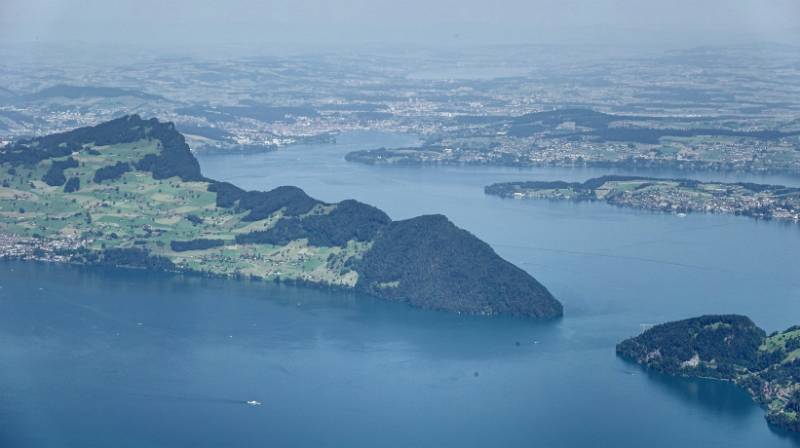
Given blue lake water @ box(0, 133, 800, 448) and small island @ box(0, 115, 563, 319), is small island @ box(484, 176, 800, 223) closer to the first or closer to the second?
blue lake water @ box(0, 133, 800, 448)

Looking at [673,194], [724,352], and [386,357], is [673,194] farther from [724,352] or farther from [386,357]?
[386,357]

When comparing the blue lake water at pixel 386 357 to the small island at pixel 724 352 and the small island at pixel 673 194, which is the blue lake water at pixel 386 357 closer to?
the small island at pixel 724 352

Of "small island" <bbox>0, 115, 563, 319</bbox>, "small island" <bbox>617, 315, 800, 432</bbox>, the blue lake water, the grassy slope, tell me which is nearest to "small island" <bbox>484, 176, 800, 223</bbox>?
the blue lake water

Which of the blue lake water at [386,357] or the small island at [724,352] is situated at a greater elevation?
the small island at [724,352]

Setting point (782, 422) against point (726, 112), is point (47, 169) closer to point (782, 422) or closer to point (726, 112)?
point (782, 422)

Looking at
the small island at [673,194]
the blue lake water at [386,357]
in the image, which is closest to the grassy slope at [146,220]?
the blue lake water at [386,357]

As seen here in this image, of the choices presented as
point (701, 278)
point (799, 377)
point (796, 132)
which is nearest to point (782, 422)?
point (799, 377)
